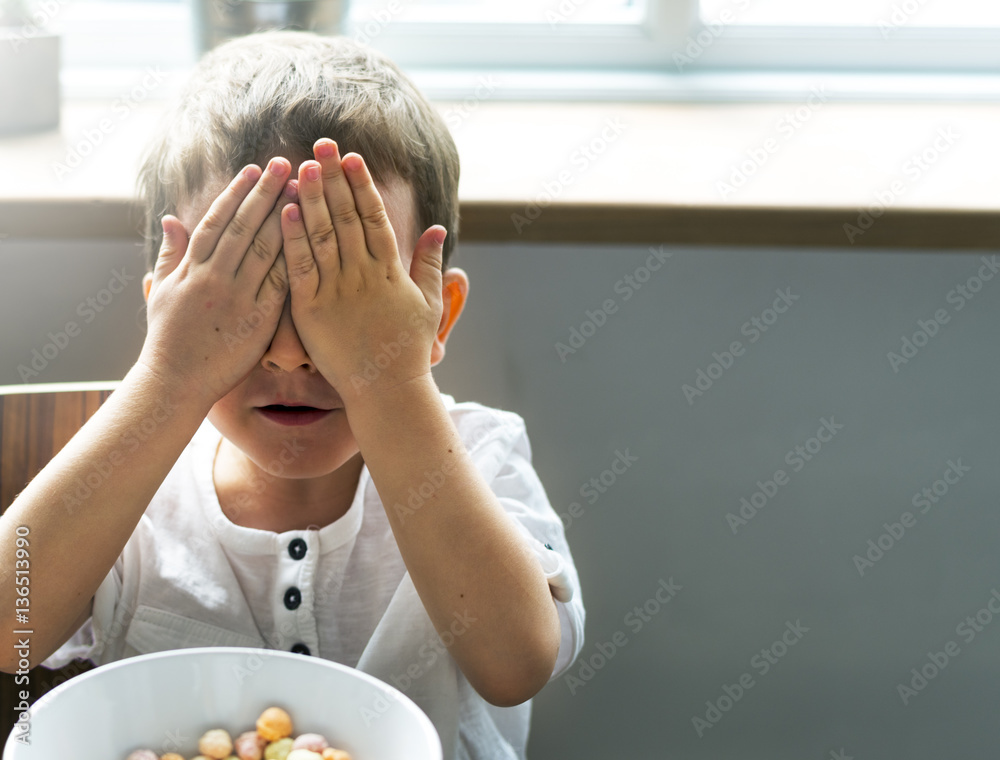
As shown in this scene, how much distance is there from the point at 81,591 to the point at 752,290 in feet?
2.52

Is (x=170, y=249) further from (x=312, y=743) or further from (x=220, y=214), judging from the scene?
(x=312, y=743)

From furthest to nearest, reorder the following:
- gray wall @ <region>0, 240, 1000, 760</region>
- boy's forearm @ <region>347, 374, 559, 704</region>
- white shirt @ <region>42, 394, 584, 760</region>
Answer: gray wall @ <region>0, 240, 1000, 760</region> → white shirt @ <region>42, 394, 584, 760</region> → boy's forearm @ <region>347, 374, 559, 704</region>

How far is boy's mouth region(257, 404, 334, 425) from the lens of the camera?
0.69 metres

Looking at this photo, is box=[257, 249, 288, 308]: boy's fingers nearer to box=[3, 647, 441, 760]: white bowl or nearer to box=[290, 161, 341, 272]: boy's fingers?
box=[290, 161, 341, 272]: boy's fingers

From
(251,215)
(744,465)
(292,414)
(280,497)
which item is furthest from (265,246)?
(744,465)

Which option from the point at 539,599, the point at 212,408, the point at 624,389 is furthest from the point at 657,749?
the point at 212,408

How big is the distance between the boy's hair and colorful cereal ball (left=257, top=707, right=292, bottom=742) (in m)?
0.33

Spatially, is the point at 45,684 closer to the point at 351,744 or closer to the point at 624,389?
the point at 351,744

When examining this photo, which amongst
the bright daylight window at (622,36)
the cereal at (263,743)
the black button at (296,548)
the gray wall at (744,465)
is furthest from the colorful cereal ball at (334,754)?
the bright daylight window at (622,36)

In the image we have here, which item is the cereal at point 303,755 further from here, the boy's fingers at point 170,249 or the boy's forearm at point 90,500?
the boy's fingers at point 170,249

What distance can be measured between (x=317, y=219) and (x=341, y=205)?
17mm

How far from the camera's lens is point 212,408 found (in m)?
0.70

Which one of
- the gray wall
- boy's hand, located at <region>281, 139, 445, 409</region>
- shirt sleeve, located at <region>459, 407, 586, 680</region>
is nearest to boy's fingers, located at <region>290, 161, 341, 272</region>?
boy's hand, located at <region>281, 139, 445, 409</region>

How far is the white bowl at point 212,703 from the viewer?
53cm
